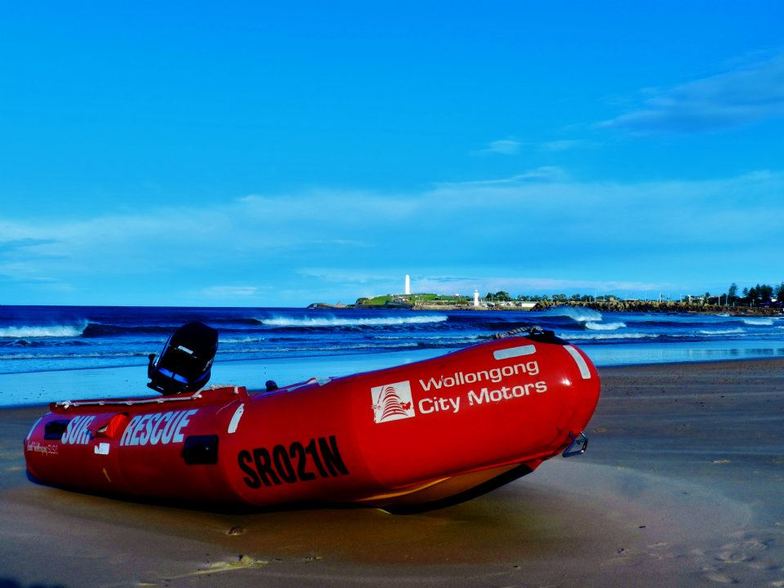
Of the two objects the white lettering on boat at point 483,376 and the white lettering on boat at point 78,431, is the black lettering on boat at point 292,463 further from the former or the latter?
the white lettering on boat at point 78,431

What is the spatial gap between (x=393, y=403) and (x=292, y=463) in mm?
744

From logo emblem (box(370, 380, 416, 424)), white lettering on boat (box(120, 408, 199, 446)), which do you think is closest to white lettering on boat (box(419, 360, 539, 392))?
logo emblem (box(370, 380, 416, 424))

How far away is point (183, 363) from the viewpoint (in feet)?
21.4

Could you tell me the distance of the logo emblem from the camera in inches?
183

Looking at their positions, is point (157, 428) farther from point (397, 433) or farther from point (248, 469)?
point (397, 433)

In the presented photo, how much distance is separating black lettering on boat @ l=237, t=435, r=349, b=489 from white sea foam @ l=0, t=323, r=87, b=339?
3089 cm

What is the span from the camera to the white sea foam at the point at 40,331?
Answer: 33812 millimetres

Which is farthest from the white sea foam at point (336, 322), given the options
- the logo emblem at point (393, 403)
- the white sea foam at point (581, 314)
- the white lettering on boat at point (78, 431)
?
the logo emblem at point (393, 403)

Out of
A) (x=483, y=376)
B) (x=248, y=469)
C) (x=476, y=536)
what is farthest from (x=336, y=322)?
(x=483, y=376)

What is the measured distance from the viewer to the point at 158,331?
121 feet

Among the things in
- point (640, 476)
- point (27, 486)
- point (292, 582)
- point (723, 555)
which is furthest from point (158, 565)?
point (640, 476)

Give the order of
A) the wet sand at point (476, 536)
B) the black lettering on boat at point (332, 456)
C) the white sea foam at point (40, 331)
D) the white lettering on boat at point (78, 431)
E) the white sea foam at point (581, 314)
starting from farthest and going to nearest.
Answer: the white sea foam at point (581, 314) → the white sea foam at point (40, 331) → the white lettering on boat at point (78, 431) → the black lettering on boat at point (332, 456) → the wet sand at point (476, 536)

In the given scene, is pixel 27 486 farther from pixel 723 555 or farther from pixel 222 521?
pixel 723 555

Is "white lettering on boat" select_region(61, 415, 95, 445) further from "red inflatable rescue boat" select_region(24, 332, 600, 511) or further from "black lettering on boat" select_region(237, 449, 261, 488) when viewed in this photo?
"black lettering on boat" select_region(237, 449, 261, 488)
